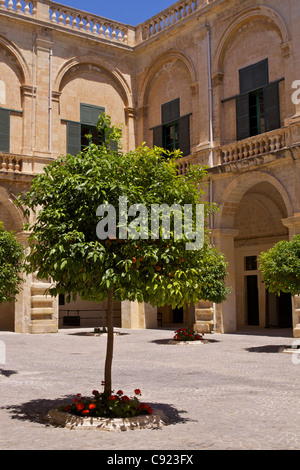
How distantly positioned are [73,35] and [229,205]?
10138 mm

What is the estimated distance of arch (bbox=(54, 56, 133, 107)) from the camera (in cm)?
2358

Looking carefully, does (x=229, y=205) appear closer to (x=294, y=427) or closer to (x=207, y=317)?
(x=207, y=317)

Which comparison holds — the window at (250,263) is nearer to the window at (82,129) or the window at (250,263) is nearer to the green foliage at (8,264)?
the window at (82,129)

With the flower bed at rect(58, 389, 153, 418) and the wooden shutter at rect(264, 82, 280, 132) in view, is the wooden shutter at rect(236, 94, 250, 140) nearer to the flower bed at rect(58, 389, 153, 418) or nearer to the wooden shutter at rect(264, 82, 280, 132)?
the wooden shutter at rect(264, 82, 280, 132)

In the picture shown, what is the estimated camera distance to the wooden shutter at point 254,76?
20188mm

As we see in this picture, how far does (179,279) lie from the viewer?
707 centimetres

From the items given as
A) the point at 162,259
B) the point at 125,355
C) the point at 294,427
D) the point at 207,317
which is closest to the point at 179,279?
the point at 162,259

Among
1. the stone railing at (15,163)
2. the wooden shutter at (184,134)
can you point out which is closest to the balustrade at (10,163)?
the stone railing at (15,163)

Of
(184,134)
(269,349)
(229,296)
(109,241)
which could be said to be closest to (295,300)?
(269,349)

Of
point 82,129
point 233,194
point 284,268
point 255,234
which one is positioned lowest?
point 284,268

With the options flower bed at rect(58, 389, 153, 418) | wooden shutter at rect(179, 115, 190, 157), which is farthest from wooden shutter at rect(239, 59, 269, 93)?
flower bed at rect(58, 389, 153, 418)

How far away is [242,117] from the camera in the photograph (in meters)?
20.9

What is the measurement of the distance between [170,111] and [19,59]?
662 cm

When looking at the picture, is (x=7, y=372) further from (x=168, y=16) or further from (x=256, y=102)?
(x=168, y=16)
